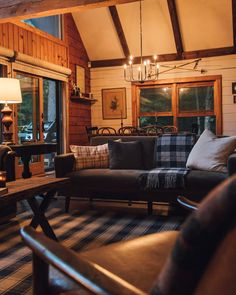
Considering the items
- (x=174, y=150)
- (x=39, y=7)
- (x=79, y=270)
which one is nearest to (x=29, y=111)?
(x=39, y=7)

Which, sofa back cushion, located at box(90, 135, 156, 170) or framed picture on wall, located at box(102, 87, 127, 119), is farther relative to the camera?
framed picture on wall, located at box(102, 87, 127, 119)

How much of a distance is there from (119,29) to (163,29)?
3.31ft

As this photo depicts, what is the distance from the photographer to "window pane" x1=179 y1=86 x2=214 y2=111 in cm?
773

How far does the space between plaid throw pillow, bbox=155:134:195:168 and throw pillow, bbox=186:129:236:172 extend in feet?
0.83

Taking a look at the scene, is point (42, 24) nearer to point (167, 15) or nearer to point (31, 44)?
point (31, 44)

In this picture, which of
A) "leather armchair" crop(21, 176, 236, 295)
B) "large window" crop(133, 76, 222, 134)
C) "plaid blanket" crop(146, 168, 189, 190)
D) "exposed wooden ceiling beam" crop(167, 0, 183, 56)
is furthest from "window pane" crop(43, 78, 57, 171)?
"leather armchair" crop(21, 176, 236, 295)

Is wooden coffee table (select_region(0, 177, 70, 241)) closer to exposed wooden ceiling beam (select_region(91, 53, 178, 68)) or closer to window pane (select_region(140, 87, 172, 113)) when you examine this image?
window pane (select_region(140, 87, 172, 113))

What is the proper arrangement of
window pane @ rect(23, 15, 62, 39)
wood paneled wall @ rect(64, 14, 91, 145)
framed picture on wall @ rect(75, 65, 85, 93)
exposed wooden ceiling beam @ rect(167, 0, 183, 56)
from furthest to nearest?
1. framed picture on wall @ rect(75, 65, 85, 93)
2. wood paneled wall @ rect(64, 14, 91, 145)
3. exposed wooden ceiling beam @ rect(167, 0, 183, 56)
4. window pane @ rect(23, 15, 62, 39)

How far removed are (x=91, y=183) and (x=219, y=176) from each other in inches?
52.1

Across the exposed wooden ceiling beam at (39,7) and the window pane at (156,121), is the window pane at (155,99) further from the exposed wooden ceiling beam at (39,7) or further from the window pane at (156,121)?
the exposed wooden ceiling beam at (39,7)

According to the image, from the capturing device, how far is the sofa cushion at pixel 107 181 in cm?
347

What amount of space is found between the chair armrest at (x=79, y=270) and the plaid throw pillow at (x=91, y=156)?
2.90 metres

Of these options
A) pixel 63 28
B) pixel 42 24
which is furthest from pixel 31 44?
pixel 63 28

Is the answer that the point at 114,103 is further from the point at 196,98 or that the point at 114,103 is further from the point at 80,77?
the point at 196,98
